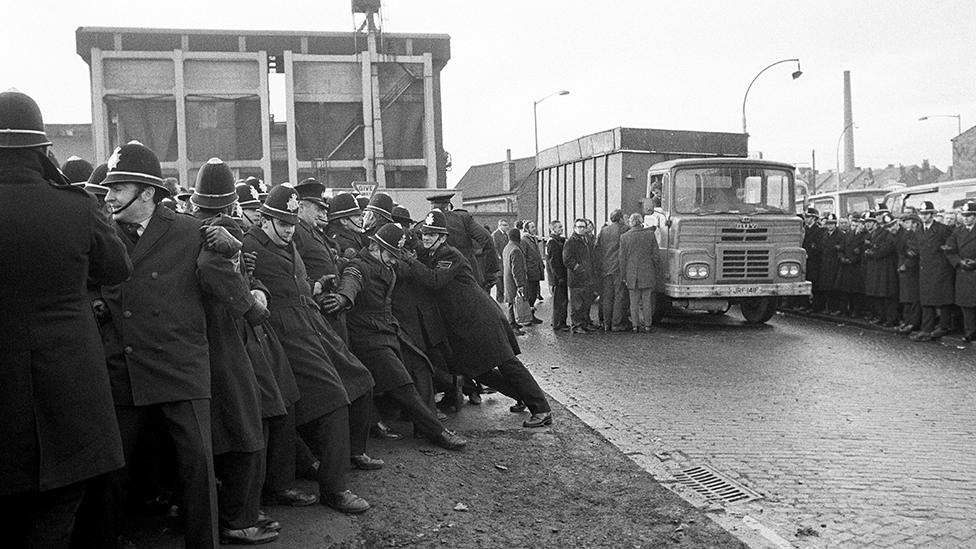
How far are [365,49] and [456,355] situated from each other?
1898cm

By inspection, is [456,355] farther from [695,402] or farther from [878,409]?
[878,409]

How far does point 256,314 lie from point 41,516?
135 cm

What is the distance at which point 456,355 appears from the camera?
25.0 ft

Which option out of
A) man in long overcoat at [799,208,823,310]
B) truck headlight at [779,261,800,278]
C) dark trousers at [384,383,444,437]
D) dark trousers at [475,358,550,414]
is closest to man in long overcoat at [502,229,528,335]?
truck headlight at [779,261,800,278]

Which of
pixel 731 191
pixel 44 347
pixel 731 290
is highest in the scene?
pixel 731 191

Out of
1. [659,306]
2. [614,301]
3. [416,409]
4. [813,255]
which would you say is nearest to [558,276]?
[614,301]

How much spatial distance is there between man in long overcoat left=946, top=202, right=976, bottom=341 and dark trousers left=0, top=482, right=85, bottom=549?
499 inches

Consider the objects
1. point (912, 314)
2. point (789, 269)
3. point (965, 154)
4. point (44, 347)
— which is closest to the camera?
point (44, 347)

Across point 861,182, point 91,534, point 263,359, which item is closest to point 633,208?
point 263,359

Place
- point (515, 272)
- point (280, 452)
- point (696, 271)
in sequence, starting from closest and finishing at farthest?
point (280, 452)
point (696, 271)
point (515, 272)

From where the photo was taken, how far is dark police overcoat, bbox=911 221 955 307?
531 inches

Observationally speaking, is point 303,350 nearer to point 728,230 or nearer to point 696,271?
point 696,271

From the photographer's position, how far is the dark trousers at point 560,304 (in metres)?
15.3

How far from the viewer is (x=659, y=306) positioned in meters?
16.0
